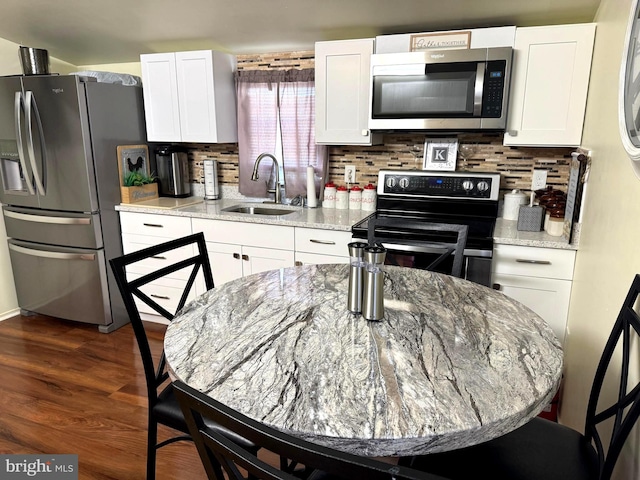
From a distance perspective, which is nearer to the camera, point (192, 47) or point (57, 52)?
point (192, 47)

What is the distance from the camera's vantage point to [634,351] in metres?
1.17

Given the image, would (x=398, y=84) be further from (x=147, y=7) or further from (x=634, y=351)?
(x=634, y=351)

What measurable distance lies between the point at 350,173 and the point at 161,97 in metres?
1.49

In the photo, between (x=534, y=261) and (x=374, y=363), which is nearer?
(x=374, y=363)

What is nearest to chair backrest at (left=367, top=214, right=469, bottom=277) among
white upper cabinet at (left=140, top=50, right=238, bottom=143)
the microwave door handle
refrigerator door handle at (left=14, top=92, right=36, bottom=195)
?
the microwave door handle

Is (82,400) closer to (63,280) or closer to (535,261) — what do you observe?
(63,280)

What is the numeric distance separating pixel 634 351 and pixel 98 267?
309 cm

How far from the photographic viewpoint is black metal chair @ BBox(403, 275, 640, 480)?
1079 millimetres

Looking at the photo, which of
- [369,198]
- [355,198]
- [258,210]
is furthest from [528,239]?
[258,210]

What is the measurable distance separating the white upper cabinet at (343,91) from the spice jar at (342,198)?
15.5 inches

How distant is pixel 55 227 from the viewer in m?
3.12

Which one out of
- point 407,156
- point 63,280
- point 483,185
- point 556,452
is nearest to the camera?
point 556,452

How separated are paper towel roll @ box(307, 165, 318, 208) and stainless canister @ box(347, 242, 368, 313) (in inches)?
73.0

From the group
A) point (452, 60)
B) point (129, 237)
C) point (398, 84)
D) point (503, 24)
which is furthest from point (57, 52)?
point (503, 24)
